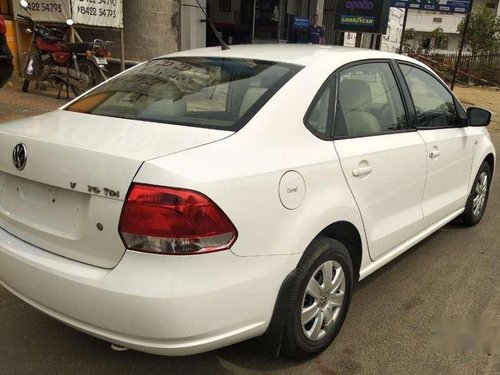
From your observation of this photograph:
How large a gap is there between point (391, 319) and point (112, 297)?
192 cm

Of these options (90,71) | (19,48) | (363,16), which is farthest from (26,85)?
(363,16)

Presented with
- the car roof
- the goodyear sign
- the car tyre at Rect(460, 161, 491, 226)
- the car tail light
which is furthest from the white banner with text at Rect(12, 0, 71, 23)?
the car tail light

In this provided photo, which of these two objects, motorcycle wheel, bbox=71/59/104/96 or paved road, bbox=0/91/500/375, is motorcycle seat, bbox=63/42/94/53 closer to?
motorcycle wheel, bbox=71/59/104/96

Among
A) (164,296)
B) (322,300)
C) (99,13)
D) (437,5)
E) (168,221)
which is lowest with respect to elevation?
(322,300)

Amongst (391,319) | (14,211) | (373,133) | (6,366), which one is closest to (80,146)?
(14,211)

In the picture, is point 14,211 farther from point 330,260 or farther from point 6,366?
point 330,260

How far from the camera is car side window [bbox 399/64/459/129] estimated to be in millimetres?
3770

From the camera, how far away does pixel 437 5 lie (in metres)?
13.8

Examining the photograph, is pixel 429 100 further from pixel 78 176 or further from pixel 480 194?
pixel 78 176

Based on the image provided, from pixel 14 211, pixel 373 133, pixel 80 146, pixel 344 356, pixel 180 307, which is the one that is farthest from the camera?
pixel 373 133

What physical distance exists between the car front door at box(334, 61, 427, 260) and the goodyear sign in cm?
958

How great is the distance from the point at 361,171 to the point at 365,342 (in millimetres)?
1005

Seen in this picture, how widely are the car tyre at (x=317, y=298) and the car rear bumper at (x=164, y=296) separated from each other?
0.18 m

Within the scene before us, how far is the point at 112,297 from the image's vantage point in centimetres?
214
